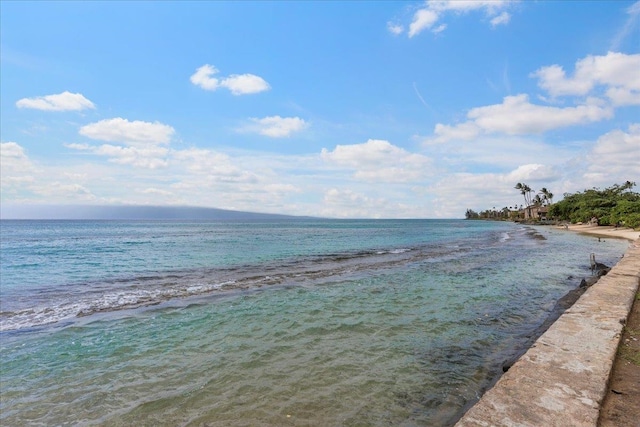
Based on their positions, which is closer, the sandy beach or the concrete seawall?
the concrete seawall

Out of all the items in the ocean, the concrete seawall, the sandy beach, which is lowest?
the ocean

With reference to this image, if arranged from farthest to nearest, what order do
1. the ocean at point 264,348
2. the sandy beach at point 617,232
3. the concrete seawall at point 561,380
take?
the sandy beach at point 617,232
the ocean at point 264,348
the concrete seawall at point 561,380

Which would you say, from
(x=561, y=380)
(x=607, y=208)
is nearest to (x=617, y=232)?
(x=607, y=208)

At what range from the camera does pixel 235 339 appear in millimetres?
8859

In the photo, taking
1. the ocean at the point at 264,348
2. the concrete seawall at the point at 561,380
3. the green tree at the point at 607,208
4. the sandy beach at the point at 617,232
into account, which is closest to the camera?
the concrete seawall at the point at 561,380

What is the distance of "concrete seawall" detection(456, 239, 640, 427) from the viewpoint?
3.51 metres

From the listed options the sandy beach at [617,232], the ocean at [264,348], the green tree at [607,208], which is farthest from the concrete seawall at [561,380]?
the green tree at [607,208]

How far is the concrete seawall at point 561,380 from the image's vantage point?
11.5ft

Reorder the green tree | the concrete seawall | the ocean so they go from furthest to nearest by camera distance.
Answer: the green tree → the ocean → the concrete seawall

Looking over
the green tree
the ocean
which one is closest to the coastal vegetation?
the green tree

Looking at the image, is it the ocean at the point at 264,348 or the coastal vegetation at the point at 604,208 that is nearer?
the ocean at the point at 264,348

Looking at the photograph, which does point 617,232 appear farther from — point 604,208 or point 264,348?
point 264,348

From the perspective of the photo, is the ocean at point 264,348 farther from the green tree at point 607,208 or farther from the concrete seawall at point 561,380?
the green tree at point 607,208

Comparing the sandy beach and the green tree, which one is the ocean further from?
the green tree
